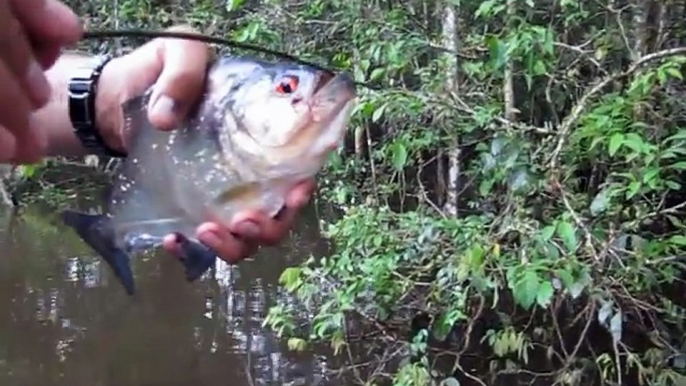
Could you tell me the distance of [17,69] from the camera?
74 centimetres

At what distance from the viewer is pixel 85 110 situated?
1120 millimetres

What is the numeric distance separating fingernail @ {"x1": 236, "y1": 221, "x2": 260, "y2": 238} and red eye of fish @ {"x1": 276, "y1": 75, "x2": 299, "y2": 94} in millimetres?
125

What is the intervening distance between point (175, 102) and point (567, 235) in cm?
172

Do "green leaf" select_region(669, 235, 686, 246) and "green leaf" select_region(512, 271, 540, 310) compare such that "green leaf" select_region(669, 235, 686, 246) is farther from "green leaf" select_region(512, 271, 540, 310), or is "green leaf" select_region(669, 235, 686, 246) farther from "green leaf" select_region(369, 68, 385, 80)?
"green leaf" select_region(369, 68, 385, 80)

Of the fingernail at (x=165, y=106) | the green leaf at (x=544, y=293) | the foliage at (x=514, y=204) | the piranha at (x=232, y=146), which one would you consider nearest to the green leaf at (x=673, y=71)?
the foliage at (x=514, y=204)

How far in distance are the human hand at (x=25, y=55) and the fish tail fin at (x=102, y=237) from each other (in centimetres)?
32

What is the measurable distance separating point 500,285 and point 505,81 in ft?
3.02

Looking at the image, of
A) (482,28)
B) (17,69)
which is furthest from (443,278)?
(17,69)

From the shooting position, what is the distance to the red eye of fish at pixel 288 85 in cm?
103

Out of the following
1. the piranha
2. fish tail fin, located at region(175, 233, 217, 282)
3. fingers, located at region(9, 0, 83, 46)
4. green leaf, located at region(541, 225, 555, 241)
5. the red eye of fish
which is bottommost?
green leaf, located at region(541, 225, 555, 241)

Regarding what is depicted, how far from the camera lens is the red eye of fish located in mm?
1033

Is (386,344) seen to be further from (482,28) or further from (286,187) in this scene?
(286,187)

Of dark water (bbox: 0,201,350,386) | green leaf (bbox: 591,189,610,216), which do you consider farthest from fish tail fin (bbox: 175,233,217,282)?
dark water (bbox: 0,201,350,386)

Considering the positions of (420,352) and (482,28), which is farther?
(482,28)
